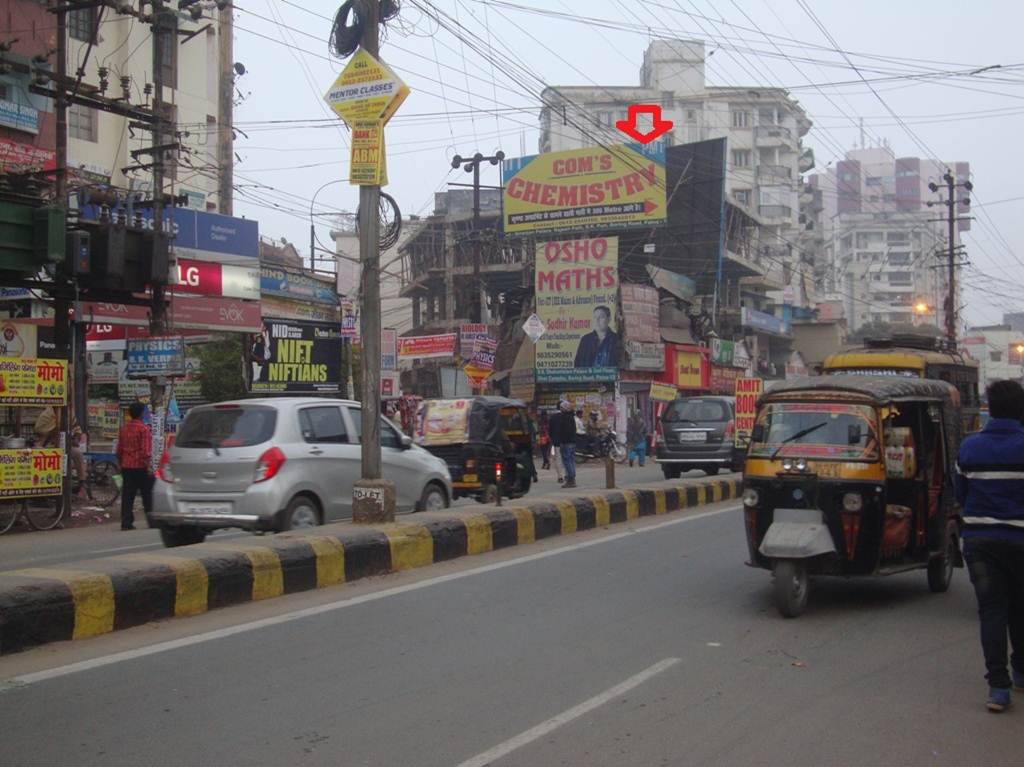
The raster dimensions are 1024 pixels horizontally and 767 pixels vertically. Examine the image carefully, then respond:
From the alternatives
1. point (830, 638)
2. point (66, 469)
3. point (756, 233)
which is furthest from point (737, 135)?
point (830, 638)

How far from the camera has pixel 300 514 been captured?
11.3 meters

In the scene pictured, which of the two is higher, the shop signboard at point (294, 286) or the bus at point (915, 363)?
the shop signboard at point (294, 286)

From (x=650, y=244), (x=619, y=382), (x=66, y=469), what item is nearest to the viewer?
(x=66, y=469)

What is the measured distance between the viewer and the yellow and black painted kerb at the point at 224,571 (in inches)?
274

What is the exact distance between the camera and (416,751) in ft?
16.4

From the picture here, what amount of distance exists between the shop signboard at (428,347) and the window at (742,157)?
49.0m

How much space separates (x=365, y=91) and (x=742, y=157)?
68.9 m

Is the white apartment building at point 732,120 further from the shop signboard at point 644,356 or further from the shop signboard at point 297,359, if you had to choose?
the shop signboard at point 297,359

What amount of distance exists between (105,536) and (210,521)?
220 inches

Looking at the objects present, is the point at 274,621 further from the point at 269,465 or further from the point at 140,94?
A: the point at 140,94

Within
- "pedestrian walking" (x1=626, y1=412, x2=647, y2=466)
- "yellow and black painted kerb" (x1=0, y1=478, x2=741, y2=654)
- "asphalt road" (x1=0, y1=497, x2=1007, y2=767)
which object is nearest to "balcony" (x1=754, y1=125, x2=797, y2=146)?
"pedestrian walking" (x1=626, y1=412, x2=647, y2=466)

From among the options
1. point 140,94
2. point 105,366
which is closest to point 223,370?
point 105,366

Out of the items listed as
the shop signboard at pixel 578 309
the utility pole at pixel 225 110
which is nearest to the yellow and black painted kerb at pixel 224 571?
the utility pole at pixel 225 110

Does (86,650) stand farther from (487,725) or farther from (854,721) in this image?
(854,721)
